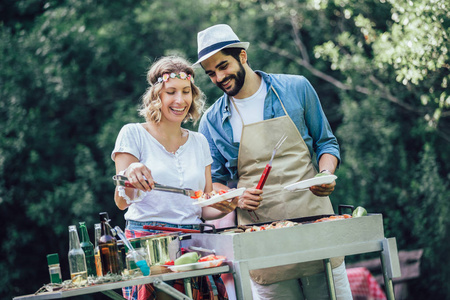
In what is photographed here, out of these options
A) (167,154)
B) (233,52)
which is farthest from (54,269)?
(233,52)

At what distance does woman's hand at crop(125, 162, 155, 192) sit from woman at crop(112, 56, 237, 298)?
0.11 metres

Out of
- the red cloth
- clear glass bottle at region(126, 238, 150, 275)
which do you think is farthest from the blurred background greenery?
clear glass bottle at region(126, 238, 150, 275)

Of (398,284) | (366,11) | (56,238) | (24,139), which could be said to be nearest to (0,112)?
(24,139)

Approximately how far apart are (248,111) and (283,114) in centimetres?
21

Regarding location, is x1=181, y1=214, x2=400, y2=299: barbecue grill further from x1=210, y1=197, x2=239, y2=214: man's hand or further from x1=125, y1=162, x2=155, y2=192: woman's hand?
x1=125, y1=162, x2=155, y2=192: woman's hand

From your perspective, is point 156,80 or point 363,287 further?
point 363,287

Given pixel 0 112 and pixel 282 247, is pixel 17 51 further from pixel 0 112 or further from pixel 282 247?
pixel 282 247

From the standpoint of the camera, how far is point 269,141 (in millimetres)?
3346

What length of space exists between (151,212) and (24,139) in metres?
5.48

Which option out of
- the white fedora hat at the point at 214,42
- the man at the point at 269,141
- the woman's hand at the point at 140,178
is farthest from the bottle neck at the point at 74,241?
the white fedora hat at the point at 214,42

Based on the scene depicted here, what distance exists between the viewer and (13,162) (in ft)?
25.5

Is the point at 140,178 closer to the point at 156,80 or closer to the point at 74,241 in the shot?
the point at 74,241

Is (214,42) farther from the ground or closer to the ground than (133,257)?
farther from the ground

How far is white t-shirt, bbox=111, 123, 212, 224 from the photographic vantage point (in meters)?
2.88
